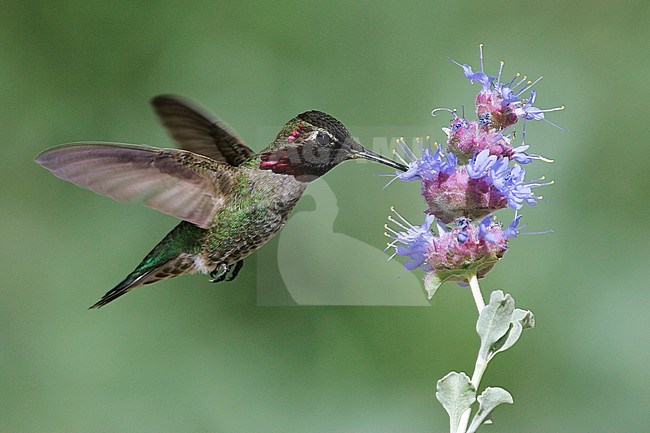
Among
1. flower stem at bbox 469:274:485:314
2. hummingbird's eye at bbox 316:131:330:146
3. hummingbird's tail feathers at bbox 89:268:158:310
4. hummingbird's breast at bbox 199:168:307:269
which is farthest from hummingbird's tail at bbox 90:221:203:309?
flower stem at bbox 469:274:485:314

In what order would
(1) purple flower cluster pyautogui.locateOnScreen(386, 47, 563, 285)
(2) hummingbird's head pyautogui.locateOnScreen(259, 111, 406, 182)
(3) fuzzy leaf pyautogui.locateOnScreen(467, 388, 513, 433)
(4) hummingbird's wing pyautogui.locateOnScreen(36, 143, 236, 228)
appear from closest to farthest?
(3) fuzzy leaf pyautogui.locateOnScreen(467, 388, 513, 433) → (1) purple flower cluster pyautogui.locateOnScreen(386, 47, 563, 285) → (4) hummingbird's wing pyautogui.locateOnScreen(36, 143, 236, 228) → (2) hummingbird's head pyautogui.locateOnScreen(259, 111, 406, 182)

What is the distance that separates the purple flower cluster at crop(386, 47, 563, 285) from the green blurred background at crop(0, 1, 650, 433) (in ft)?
5.31

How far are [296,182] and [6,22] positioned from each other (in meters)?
2.63

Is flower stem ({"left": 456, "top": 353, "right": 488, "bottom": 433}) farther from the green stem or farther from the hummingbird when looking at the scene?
the hummingbird

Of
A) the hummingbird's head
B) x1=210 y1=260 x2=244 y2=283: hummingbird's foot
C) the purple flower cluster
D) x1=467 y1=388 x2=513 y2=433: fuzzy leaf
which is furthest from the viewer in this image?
x1=210 y1=260 x2=244 y2=283: hummingbird's foot

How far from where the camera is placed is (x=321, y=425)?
3326mm

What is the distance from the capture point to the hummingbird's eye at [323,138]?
211 centimetres

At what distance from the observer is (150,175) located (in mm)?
1987

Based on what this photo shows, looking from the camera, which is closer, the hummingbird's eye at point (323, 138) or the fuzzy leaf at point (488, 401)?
the fuzzy leaf at point (488, 401)

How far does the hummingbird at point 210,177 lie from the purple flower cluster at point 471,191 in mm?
160

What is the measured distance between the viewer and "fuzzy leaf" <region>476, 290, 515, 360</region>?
5.19ft

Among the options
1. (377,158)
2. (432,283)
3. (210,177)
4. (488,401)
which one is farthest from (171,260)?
(488,401)

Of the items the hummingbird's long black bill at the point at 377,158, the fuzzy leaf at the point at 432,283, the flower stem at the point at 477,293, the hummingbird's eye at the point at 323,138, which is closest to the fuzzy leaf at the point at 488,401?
the flower stem at the point at 477,293

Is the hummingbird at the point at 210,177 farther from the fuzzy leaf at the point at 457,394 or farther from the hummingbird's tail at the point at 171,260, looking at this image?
the fuzzy leaf at the point at 457,394
